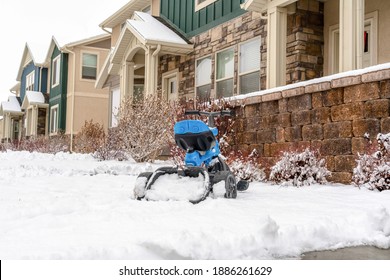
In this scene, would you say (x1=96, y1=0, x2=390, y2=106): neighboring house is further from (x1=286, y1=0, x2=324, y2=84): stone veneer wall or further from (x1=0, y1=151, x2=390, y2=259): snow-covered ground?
(x1=0, y1=151, x2=390, y2=259): snow-covered ground

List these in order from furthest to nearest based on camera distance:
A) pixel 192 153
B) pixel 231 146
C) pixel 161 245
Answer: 1. pixel 231 146
2. pixel 192 153
3. pixel 161 245

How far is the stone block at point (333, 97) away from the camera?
258 inches

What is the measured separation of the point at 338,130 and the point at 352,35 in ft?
5.36

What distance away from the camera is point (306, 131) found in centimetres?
710

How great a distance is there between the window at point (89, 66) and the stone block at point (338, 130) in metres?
19.8

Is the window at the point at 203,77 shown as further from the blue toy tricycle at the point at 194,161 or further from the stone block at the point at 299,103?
the blue toy tricycle at the point at 194,161

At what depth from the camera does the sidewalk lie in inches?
120

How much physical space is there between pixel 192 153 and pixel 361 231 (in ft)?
6.52

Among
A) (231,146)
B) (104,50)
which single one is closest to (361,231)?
(231,146)

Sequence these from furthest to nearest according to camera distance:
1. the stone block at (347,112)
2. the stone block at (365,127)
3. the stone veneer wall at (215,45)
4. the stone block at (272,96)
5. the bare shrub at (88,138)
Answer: the bare shrub at (88,138) < the stone veneer wall at (215,45) < the stone block at (272,96) < the stone block at (347,112) < the stone block at (365,127)

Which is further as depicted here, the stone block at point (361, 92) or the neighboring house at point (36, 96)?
the neighboring house at point (36, 96)

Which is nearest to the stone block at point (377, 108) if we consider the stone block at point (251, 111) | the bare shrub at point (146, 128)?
the stone block at point (251, 111)

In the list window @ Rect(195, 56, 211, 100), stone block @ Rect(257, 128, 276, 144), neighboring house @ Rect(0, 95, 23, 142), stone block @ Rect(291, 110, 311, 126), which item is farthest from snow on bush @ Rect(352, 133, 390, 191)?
neighboring house @ Rect(0, 95, 23, 142)
